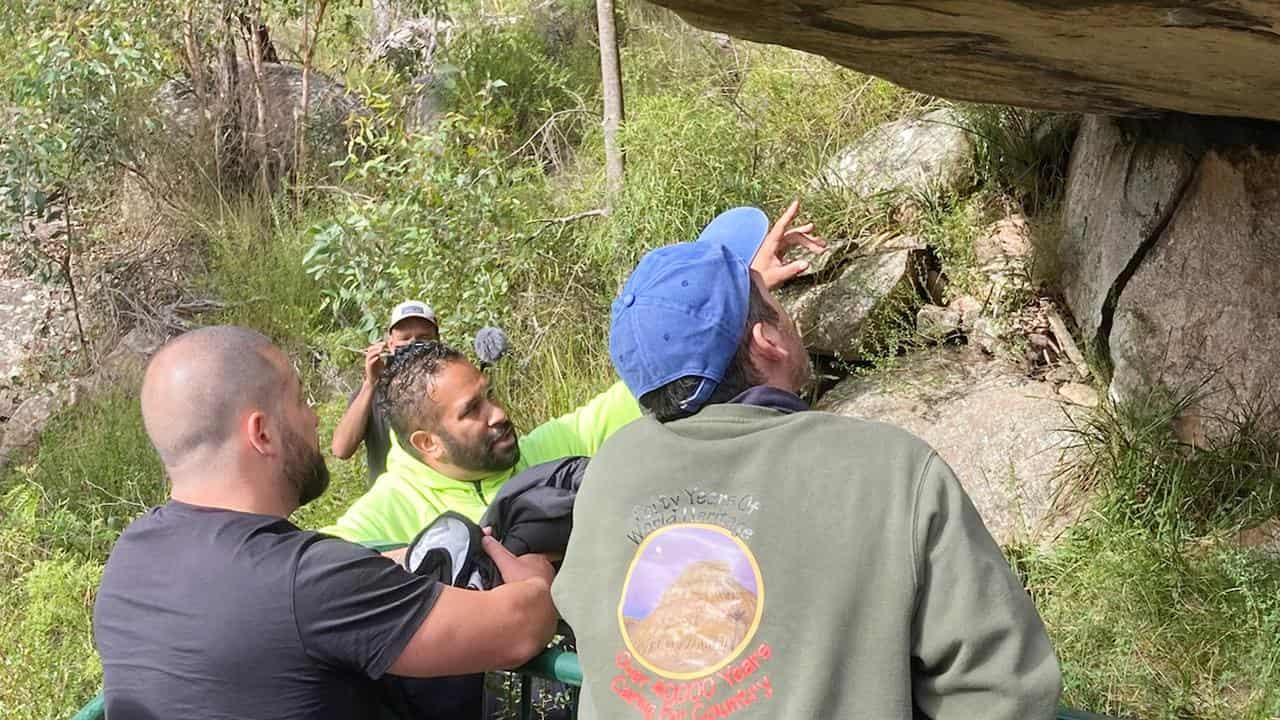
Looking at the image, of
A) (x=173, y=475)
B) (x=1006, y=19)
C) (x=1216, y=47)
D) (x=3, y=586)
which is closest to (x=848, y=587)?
(x=173, y=475)

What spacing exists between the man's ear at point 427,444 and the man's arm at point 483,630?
86 cm

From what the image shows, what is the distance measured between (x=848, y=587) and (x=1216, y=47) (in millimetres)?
1923

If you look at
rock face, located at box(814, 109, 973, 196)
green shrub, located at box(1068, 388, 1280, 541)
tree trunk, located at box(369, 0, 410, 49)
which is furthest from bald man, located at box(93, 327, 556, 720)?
tree trunk, located at box(369, 0, 410, 49)

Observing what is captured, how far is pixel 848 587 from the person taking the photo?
141cm

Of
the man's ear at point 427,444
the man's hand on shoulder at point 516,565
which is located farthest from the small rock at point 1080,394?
the man's hand on shoulder at point 516,565

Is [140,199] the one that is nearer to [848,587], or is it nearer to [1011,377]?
[1011,377]

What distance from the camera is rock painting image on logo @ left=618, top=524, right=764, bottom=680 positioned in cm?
147

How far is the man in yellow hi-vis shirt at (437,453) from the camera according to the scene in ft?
9.14

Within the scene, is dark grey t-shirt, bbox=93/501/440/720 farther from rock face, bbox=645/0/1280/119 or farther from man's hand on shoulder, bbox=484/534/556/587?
rock face, bbox=645/0/1280/119

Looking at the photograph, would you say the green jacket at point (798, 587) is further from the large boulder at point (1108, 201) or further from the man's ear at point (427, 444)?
the large boulder at point (1108, 201)

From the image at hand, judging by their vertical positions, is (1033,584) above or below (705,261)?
below

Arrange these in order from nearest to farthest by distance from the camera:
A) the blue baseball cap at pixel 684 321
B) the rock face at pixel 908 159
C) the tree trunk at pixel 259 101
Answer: the blue baseball cap at pixel 684 321 < the rock face at pixel 908 159 < the tree trunk at pixel 259 101

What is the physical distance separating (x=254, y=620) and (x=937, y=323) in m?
3.69

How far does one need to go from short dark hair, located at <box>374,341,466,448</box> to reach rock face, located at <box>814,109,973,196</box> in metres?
2.93
